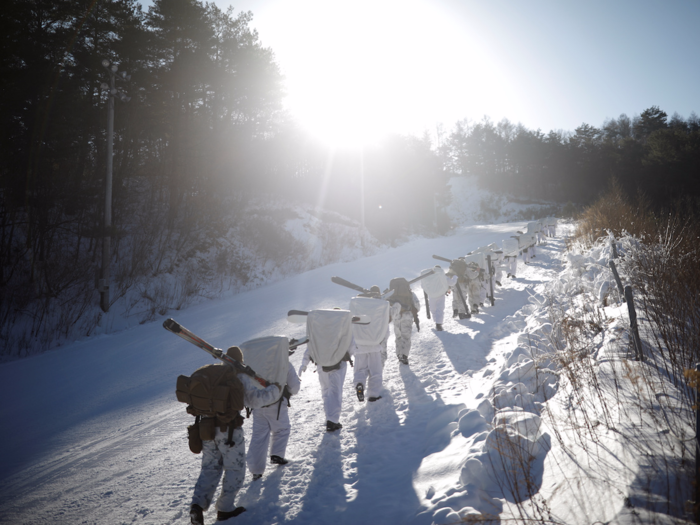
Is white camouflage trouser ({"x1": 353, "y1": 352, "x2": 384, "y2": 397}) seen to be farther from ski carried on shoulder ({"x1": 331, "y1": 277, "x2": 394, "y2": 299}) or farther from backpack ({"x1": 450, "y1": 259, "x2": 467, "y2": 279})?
backpack ({"x1": 450, "y1": 259, "x2": 467, "y2": 279})

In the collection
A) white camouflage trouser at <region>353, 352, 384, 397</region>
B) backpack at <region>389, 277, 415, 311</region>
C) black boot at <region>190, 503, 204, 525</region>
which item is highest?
backpack at <region>389, 277, 415, 311</region>

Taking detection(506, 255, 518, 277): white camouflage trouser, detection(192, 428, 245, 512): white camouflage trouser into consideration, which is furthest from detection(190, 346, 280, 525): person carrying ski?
detection(506, 255, 518, 277): white camouflage trouser

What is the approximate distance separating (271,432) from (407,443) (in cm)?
176

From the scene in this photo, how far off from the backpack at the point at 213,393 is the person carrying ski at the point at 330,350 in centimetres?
160

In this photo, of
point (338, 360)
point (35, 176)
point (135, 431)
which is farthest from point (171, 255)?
point (338, 360)

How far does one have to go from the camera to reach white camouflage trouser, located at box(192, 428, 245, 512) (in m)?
3.28

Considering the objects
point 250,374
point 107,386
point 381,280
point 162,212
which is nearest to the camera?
point 250,374

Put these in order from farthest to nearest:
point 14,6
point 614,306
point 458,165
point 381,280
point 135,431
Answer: point 458,165 → point 381,280 → point 14,6 → point 614,306 → point 135,431

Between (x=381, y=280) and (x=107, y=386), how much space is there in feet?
37.6

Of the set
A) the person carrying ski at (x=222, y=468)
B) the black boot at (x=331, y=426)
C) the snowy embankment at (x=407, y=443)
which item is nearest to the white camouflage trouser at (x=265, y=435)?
the snowy embankment at (x=407, y=443)

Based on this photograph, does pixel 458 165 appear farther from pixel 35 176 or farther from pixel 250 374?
pixel 250 374

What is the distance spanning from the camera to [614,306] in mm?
6117

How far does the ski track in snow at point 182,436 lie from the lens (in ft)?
11.3

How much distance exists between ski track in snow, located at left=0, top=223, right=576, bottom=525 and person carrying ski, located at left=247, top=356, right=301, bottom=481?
172 mm
